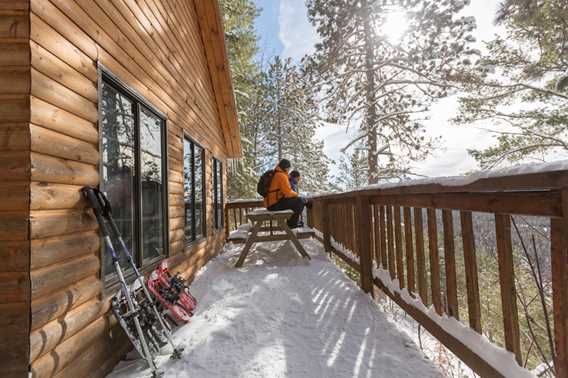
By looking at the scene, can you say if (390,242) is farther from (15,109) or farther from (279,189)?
(15,109)

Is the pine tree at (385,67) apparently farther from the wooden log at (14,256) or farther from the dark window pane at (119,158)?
the wooden log at (14,256)

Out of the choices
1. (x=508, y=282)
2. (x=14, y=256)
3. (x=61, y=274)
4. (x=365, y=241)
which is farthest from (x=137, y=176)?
(x=508, y=282)

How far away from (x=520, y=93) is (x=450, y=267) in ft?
37.3

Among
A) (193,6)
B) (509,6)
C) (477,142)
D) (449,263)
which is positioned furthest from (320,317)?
(477,142)

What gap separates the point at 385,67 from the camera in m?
10.2

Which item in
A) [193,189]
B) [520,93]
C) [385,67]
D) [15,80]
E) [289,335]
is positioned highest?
[385,67]

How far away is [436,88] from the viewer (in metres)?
9.45

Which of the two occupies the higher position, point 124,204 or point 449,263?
point 124,204

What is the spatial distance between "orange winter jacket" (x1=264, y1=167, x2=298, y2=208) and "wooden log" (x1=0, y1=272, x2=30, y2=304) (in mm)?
3953

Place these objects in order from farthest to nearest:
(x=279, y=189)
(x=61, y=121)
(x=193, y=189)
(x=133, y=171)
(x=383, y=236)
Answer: (x=279, y=189) < (x=193, y=189) < (x=383, y=236) < (x=133, y=171) < (x=61, y=121)

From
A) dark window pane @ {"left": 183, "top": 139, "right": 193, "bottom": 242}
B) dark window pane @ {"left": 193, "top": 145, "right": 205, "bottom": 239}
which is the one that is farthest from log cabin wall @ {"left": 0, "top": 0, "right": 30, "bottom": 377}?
dark window pane @ {"left": 193, "top": 145, "right": 205, "bottom": 239}

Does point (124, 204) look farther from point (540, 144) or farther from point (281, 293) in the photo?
point (540, 144)

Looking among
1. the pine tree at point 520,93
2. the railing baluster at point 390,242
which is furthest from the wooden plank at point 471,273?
the pine tree at point 520,93

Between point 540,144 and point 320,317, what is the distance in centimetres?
1037
